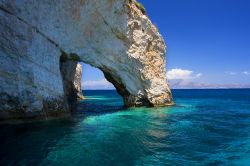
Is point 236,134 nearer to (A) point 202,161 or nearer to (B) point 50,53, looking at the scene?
(A) point 202,161

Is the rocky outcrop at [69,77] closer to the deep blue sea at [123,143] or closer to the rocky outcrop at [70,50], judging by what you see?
the rocky outcrop at [70,50]

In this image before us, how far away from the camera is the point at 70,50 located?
2456 centimetres

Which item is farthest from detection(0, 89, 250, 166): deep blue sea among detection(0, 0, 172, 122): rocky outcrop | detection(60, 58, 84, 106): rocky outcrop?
detection(60, 58, 84, 106): rocky outcrop

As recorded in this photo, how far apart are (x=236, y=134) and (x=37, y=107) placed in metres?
13.4

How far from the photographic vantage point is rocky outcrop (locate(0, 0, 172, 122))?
62.2 feet

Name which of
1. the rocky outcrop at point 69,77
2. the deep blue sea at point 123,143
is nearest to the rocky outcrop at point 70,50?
the deep blue sea at point 123,143

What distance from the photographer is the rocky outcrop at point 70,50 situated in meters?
19.0

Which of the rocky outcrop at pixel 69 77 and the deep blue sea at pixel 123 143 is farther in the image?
the rocky outcrop at pixel 69 77

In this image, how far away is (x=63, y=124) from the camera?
1961 centimetres

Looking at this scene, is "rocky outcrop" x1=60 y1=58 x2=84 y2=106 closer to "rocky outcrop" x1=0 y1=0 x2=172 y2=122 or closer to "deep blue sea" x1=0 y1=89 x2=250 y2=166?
"rocky outcrop" x1=0 y1=0 x2=172 y2=122

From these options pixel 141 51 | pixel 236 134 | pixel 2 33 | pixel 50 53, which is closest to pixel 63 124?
pixel 50 53

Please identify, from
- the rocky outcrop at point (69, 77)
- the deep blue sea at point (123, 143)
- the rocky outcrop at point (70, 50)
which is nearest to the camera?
the deep blue sea at point (123, 143)

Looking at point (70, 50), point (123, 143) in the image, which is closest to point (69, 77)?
point (70, 50)

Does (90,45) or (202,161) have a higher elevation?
(90,45)
